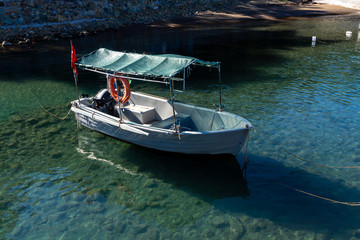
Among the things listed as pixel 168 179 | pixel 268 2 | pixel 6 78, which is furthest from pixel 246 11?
pixel 168 179

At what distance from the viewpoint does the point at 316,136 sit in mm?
13977

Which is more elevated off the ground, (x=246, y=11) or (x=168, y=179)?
(x=246, y=11)

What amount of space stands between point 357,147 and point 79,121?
1293cm

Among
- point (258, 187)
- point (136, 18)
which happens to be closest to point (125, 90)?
point (258, 187)

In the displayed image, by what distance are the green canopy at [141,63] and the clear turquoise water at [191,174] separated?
11.5 feet

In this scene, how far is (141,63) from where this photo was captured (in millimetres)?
13258

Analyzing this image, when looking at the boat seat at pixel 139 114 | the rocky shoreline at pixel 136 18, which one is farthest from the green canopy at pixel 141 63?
the rocky shoreline at pixel 136 18

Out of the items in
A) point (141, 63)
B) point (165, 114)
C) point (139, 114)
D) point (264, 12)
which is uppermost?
point (264, 12)

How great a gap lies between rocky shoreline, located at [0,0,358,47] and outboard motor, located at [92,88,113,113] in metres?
28.6

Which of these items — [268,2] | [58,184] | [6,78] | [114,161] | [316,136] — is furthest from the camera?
[268,2]

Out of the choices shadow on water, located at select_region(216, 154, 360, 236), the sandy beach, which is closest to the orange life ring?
shadow on water, located at select_region(216, 154, 360, 236)

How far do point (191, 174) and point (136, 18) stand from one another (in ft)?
152

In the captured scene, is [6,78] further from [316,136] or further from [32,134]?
[316,136]

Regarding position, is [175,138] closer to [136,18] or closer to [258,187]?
[258,187]
